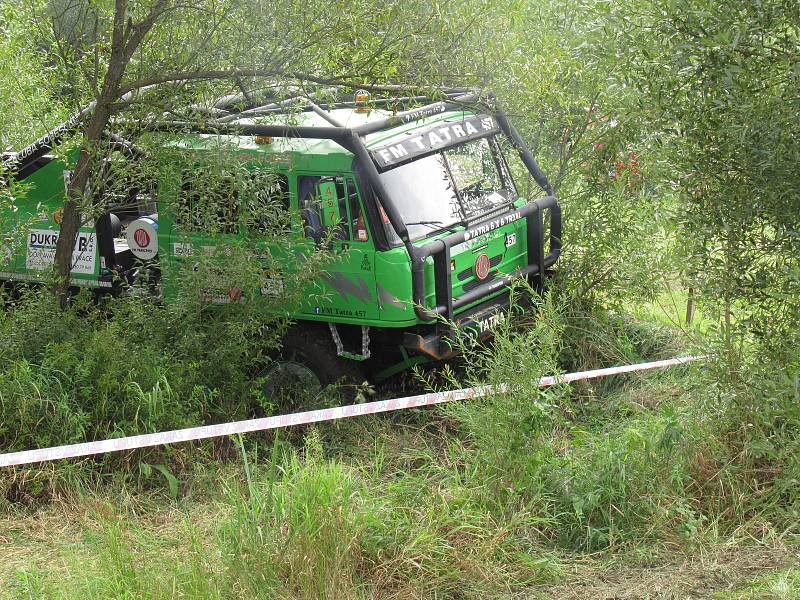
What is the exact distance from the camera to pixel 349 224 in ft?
22.1

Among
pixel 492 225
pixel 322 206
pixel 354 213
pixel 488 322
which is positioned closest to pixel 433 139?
pixel 492 225

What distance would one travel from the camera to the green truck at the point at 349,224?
664 centimetres

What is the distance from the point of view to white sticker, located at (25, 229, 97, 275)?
746 cm

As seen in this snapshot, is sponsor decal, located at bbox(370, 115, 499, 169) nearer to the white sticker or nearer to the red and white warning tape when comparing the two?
the red and white warning tape

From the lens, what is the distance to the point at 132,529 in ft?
17.0

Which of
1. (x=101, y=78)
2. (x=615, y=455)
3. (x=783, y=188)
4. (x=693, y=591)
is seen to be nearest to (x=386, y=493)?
(x=615, y=455)

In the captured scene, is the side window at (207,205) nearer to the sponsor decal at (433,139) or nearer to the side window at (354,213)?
the side window at (354,213)

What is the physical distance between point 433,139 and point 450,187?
0.39 m

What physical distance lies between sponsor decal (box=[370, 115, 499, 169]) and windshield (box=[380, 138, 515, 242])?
88 millimetres

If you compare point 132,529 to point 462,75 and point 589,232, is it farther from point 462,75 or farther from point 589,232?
point 589,232

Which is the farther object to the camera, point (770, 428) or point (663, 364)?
point (663, 364)

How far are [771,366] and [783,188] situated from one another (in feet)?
3.29

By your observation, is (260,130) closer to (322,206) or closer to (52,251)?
(322,206)

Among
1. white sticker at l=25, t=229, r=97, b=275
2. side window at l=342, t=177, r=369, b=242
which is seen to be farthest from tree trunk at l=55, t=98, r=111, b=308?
side window at l=342, t=177, r=369, b=242
